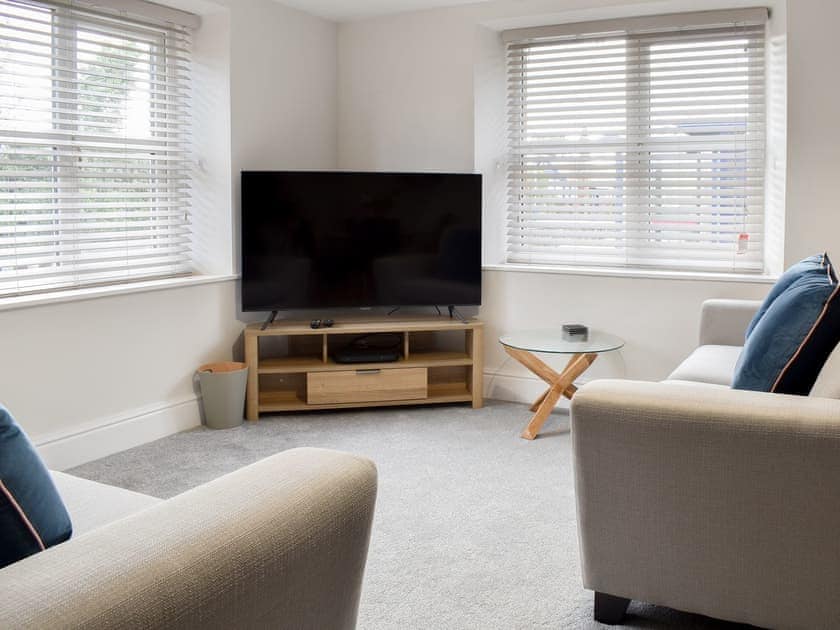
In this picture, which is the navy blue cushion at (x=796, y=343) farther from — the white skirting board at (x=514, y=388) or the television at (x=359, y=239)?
the television at (x=359, y=239)

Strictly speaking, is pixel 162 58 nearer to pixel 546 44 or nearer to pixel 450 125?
pixel 450 125

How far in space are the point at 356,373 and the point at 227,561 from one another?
3359 millimetres

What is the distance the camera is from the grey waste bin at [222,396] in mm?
4180

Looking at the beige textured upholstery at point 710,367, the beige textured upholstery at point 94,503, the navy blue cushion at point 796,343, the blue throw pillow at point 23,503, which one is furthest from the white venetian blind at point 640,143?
the blue throw pillow at point 23,503

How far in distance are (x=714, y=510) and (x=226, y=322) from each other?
310 cm

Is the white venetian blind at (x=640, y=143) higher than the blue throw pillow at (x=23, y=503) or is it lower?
higher

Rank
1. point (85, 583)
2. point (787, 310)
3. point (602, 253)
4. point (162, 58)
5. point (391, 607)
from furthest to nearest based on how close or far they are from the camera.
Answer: point (602, 253)
point (162, 58)
point (391, 607)
point (787, 310)
point (85, 583)

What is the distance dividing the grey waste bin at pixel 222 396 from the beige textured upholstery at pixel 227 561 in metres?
2.82

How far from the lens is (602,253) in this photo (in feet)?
15.6

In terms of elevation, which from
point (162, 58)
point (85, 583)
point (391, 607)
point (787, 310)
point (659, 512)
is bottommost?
point (391, 607)

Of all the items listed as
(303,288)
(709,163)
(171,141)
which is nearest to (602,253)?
(709,163)

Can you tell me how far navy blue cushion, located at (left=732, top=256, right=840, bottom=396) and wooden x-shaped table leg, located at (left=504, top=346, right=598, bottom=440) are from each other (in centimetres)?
189

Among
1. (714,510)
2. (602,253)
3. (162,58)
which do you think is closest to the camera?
(714,510)

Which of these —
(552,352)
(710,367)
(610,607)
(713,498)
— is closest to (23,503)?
(713,498)
